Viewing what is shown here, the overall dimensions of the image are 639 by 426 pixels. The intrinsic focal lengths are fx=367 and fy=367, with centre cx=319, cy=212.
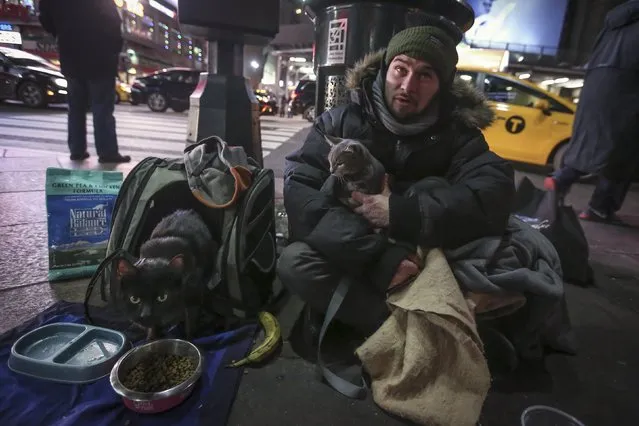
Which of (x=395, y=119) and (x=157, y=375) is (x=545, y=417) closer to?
(x=395, y=119)

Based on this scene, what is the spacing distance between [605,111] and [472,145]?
7.52 feet

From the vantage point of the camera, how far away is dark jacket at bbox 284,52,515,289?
4.49 feet

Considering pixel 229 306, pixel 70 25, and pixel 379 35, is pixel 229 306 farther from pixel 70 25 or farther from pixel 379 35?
pixel 70 25

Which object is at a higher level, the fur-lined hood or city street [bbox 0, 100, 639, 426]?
the fur-lined hood

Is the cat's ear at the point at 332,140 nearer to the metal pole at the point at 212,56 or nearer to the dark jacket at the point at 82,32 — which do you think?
the metal pole at the point at 212,56

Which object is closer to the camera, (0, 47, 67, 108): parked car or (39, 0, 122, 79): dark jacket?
(39, 0, 122, 79): dark jacket

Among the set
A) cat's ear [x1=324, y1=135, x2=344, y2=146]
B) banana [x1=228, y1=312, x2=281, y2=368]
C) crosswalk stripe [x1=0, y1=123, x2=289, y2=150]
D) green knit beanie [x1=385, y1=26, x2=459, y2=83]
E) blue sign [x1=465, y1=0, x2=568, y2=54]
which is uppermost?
blue sign [x1=465, y1=0, x2=568, y2=54]

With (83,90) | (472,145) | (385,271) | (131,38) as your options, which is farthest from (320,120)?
(131,38)

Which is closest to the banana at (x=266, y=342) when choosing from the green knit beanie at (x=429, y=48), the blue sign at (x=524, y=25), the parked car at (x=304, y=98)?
the green knit beanie at (x=429, y=48)

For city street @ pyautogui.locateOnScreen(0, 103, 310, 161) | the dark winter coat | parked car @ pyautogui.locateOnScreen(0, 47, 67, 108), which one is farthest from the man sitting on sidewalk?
parked car @ pyautogui.locateOnScreen(0, 47, 67, 108)

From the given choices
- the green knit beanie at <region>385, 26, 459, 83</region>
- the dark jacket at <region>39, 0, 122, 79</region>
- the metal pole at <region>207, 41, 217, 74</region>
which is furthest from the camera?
the dark jacket at <region>39, 0, 122, 79</region>

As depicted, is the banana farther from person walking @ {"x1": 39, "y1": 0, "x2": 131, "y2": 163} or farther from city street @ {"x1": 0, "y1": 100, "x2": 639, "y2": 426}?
person walking @ {"x1": 39, "y1": 0, "x2": 131, "y2": 163}

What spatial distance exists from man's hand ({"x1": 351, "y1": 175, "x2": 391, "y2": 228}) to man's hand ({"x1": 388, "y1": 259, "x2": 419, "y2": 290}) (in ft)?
0.57

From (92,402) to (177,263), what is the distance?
0.52 m
